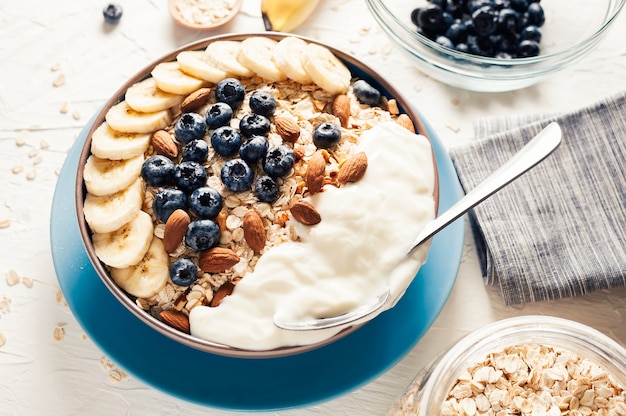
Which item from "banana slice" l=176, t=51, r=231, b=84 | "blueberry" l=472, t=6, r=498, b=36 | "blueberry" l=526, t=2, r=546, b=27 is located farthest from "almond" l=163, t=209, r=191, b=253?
"blueberry" l=526, t=2, r=546, b=27

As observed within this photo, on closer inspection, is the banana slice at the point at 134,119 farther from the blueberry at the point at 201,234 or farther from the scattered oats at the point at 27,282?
the scattered oats at the point at 27,282

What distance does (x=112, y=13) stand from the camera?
1.85 metres

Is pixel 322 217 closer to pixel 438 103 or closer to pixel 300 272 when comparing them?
pixel 300 272

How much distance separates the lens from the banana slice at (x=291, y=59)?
145 cm

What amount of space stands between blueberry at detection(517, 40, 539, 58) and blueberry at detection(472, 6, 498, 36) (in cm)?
9

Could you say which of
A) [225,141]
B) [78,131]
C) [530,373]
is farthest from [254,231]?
[78,131]

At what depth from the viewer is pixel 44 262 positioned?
5.44ft

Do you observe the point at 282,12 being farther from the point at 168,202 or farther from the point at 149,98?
the point at 168,202

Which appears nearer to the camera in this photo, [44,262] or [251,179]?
[251,179]

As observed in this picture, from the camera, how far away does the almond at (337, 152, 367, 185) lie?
1334 millimetres

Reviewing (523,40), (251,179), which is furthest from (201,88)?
(523,40)

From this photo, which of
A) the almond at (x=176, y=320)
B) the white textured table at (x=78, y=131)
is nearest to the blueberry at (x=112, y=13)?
the white textured table at (x=78, y=131)

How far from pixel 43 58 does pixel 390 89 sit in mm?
927

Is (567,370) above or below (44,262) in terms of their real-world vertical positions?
above
